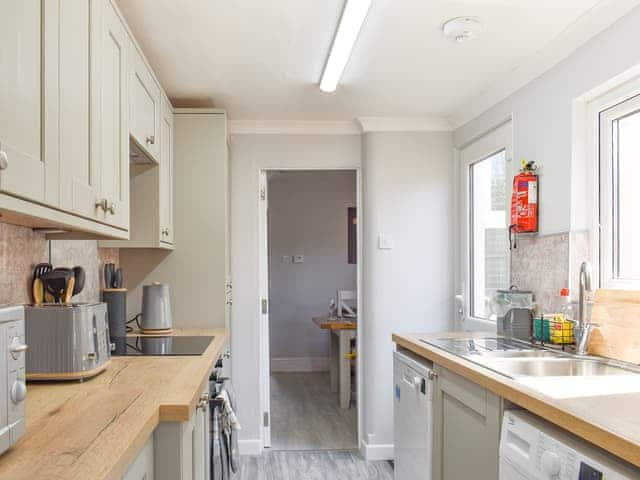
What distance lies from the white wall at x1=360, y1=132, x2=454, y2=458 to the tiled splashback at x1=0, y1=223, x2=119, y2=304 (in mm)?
1835

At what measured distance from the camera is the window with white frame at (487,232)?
321cm

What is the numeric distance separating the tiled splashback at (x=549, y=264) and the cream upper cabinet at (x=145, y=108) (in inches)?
72.3

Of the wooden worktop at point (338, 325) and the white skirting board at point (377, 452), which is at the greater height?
the wooden worktop at point (338, 325)

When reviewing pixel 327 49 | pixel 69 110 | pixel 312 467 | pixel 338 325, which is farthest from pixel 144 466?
pixel 338 325

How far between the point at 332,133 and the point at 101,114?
225cm

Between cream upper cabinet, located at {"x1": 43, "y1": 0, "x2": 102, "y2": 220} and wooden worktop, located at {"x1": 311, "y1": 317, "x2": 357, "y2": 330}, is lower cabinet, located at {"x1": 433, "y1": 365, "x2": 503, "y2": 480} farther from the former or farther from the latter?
wooden worktop, located at {"x1": 311, "y1": 317, "x2": 357, "y2": 330}

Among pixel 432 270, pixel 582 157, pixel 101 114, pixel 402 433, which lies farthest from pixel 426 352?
pixel 101 114

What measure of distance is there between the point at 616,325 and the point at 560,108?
0.97 meters

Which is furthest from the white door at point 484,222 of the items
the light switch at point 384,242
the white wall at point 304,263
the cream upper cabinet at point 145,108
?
the white wall at point 304,263

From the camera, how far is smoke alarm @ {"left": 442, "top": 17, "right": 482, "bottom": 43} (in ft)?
7.15

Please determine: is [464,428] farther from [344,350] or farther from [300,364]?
[300,364]

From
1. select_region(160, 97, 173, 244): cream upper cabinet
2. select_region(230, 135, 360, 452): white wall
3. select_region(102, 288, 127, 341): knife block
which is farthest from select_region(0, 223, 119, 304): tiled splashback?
select_region(230, 135, 360, 452): white wall

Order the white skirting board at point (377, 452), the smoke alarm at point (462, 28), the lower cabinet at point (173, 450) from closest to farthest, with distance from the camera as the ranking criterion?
the lower cabinet at point (173, 450) < the smoke alarm at point (462, 28) < the white skirting board at point (377, 452)

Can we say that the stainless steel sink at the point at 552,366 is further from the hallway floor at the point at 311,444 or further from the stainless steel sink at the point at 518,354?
the hallway floor at the point at 311,444
